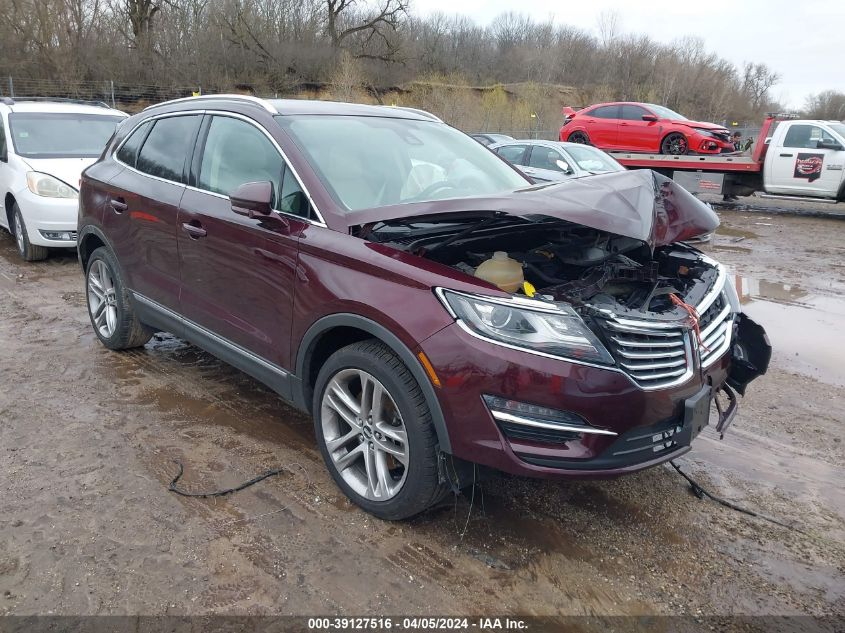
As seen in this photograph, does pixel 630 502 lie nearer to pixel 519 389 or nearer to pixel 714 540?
pixel 714 540

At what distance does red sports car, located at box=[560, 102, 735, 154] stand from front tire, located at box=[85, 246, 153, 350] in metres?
15.2

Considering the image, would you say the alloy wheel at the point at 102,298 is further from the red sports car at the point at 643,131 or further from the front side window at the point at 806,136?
the red sports car at the point at 643,131

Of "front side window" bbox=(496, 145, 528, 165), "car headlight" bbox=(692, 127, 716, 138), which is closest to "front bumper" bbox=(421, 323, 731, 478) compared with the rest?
"front side window" bbox=(496, 145, 528, 165)

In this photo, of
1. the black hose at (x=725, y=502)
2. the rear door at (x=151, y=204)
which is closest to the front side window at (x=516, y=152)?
the rear door at (x=151, y=204)

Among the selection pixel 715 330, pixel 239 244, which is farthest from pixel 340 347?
pixel 715 330

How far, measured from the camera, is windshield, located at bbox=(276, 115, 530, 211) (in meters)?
3.29

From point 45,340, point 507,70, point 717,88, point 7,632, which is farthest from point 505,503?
point 507,70

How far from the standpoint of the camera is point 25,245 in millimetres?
7836

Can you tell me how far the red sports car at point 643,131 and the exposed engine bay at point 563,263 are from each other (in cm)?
1458

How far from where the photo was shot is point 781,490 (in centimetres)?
332

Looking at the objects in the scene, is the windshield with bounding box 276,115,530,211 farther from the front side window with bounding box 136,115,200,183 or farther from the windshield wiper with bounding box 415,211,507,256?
the front side window with bounding box 136,115,200,183

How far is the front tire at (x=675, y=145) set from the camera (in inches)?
648

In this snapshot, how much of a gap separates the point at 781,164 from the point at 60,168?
46.2 ft

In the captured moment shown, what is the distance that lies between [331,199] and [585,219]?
1.28 metres
